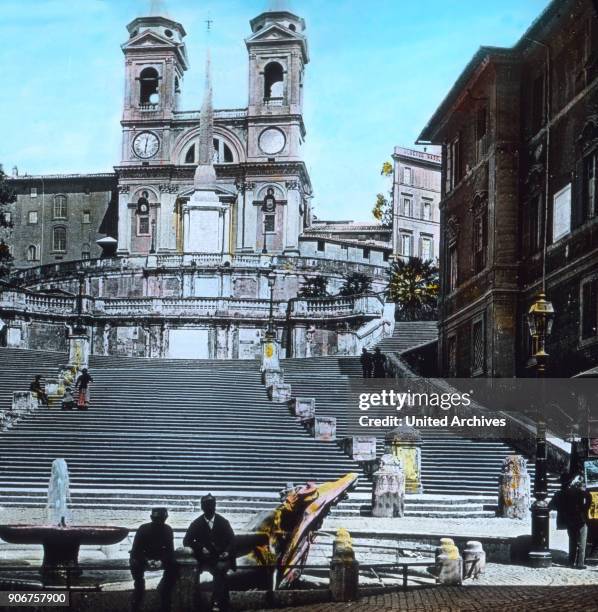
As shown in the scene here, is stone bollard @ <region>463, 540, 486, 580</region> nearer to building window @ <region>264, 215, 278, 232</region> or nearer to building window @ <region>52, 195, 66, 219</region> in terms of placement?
building window @ <region>52, 195, 66, 219</region>

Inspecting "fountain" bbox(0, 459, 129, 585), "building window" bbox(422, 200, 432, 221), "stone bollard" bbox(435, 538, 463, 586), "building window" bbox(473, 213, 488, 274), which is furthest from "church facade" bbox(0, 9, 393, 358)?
"stone bollard" bbox(435, 538, 463, 586)

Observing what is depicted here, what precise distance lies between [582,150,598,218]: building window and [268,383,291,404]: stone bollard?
19.2 ft

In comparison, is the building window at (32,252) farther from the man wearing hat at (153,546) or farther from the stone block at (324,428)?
the man wearing hat at (153,546)

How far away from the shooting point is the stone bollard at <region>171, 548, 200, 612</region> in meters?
12.6

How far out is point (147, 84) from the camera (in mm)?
23188

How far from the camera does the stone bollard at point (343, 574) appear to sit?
43.4 ft

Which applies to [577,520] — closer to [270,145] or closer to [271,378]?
[271,378]

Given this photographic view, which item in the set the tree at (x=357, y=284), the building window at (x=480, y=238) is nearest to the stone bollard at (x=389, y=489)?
the building window at (x=480, y=238)

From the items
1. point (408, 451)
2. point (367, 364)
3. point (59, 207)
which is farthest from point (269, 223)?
point (408, 451)

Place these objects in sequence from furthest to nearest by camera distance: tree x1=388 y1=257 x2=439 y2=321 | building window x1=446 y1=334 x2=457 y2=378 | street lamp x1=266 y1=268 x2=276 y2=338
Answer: street lamp x1=266 y1=268 x2=276 y2=338 < tree x1=388 y1=257 x2=439 y2=321 < building window x1=446 y1=334 x2=457 y2=378

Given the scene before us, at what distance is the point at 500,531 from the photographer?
1664 cm

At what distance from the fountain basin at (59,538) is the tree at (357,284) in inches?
689

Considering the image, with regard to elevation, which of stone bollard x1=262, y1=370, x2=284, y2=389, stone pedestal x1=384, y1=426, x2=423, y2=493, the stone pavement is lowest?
the stone pavement

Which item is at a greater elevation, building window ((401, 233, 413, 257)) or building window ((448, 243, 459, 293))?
building window ((401, 233, 413, 257))
